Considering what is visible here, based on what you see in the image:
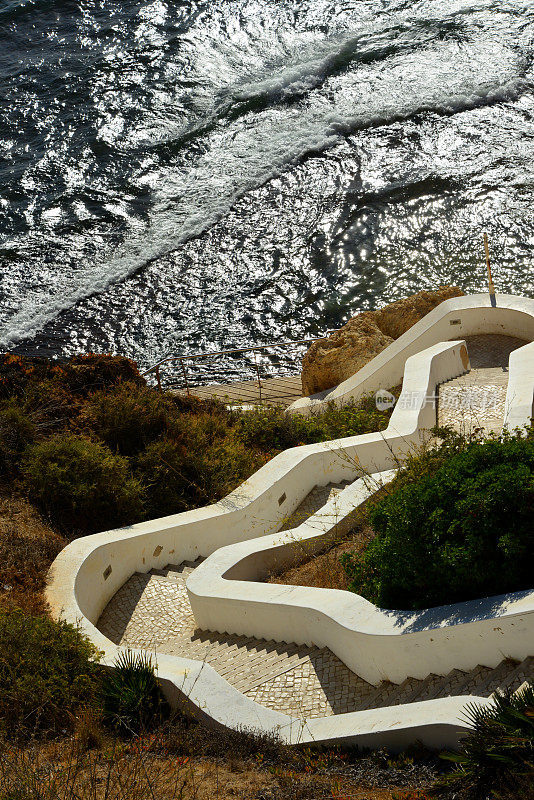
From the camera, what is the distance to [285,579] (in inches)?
370

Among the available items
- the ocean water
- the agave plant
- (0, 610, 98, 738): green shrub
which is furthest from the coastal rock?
the agave plant

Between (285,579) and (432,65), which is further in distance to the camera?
(432,65)

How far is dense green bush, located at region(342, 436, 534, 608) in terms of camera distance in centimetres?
684

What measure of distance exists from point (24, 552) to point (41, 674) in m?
2.46

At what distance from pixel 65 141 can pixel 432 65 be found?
13980 mm

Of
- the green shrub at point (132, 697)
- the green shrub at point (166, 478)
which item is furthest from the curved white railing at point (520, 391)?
the green shrub at point (132, 697)

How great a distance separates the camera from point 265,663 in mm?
8133

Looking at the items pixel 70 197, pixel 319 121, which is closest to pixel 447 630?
pixel 70 197

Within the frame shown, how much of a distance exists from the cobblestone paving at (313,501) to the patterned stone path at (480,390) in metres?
1.84

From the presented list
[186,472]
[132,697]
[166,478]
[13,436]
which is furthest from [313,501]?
[132,697]

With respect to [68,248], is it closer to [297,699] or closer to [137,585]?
[137,585]

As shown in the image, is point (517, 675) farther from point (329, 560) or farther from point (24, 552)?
point (24, 552)

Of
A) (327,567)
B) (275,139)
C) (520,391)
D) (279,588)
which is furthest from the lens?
(275,139)

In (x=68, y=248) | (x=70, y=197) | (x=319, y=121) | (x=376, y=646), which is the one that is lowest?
(x=376, y=646)
